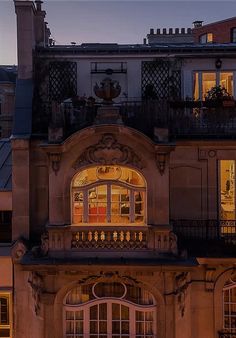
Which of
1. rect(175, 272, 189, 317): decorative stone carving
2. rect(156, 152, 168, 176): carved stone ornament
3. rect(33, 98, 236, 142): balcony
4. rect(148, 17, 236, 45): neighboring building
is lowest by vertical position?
rect(175, 272, 189, 317): decorative stone carving

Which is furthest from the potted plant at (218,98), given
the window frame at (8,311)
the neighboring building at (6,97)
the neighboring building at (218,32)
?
the neighboring building at (218,32)

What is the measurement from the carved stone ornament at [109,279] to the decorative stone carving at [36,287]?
1415 mm

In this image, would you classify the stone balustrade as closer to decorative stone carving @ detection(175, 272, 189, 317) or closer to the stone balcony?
the stone balcony

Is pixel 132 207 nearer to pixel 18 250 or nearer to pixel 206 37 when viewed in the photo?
pixel 18 250

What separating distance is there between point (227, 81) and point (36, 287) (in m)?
11.1

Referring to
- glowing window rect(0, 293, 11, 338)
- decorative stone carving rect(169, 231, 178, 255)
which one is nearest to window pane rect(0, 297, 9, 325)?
Answer: glowing window rect(0, 293, 11, 338)

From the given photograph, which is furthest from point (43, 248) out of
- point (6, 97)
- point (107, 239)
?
point (6, 97)

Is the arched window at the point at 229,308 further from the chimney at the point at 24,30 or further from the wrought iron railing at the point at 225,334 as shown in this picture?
the chimney at the point at 24,30

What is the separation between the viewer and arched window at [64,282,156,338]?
18.2 m

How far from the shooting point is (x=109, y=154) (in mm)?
17906

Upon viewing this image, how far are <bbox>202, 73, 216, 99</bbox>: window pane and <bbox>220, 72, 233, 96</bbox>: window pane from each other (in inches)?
12.8

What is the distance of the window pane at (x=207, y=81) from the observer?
2131 cm

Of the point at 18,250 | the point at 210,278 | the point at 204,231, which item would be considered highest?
the point at 204,231

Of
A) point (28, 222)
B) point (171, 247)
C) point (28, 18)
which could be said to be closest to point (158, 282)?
point (171, 247)
